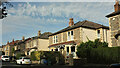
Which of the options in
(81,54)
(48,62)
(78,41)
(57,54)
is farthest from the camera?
(78,41)

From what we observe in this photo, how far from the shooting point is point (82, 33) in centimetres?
3288

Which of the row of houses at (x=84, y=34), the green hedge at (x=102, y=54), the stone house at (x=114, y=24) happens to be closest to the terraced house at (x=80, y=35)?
the row of houses at (x=84, y=34)

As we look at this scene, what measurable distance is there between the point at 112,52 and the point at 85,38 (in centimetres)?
1098

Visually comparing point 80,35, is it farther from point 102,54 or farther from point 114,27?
point 102,54

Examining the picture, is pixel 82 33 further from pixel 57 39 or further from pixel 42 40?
pixel 42 40

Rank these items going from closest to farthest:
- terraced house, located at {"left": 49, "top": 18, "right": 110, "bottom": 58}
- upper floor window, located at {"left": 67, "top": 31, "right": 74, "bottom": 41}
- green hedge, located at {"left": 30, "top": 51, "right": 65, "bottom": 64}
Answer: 1. green hedge, located at {"left": 30, "top": 51, "right": 65, "bottom": 64}
2. terraced house, located at {"left": 49, "top": 18, "right": 110, "bottom": 58}
3. upper floor window, located at {"left": 67, "top": 31, "right": 74, "bottom": 41}

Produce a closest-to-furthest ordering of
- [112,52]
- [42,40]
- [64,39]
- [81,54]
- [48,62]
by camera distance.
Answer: [112,52] < [48,62] < [81,54] < [64,39] < [42,40]

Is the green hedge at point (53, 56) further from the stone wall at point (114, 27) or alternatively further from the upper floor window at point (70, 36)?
the stone wall at point (114, 27)

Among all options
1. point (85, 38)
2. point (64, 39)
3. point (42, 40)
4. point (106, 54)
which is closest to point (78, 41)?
point (85, 38)

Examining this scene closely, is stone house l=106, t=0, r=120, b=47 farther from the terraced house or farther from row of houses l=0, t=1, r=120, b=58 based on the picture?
the terraced house

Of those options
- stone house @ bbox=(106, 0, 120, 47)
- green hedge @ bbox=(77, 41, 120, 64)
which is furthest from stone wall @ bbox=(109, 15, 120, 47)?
green hedge @ bbox=(77, 41, 120, 64)

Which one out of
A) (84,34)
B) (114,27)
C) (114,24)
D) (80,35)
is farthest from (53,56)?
(114,24)

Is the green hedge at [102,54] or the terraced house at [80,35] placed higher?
the terraced house at [80,35]

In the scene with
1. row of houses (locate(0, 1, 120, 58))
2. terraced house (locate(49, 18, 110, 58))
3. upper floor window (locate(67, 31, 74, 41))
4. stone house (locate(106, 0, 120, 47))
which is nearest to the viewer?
stone house (locate(106, 0, 120, 47))
